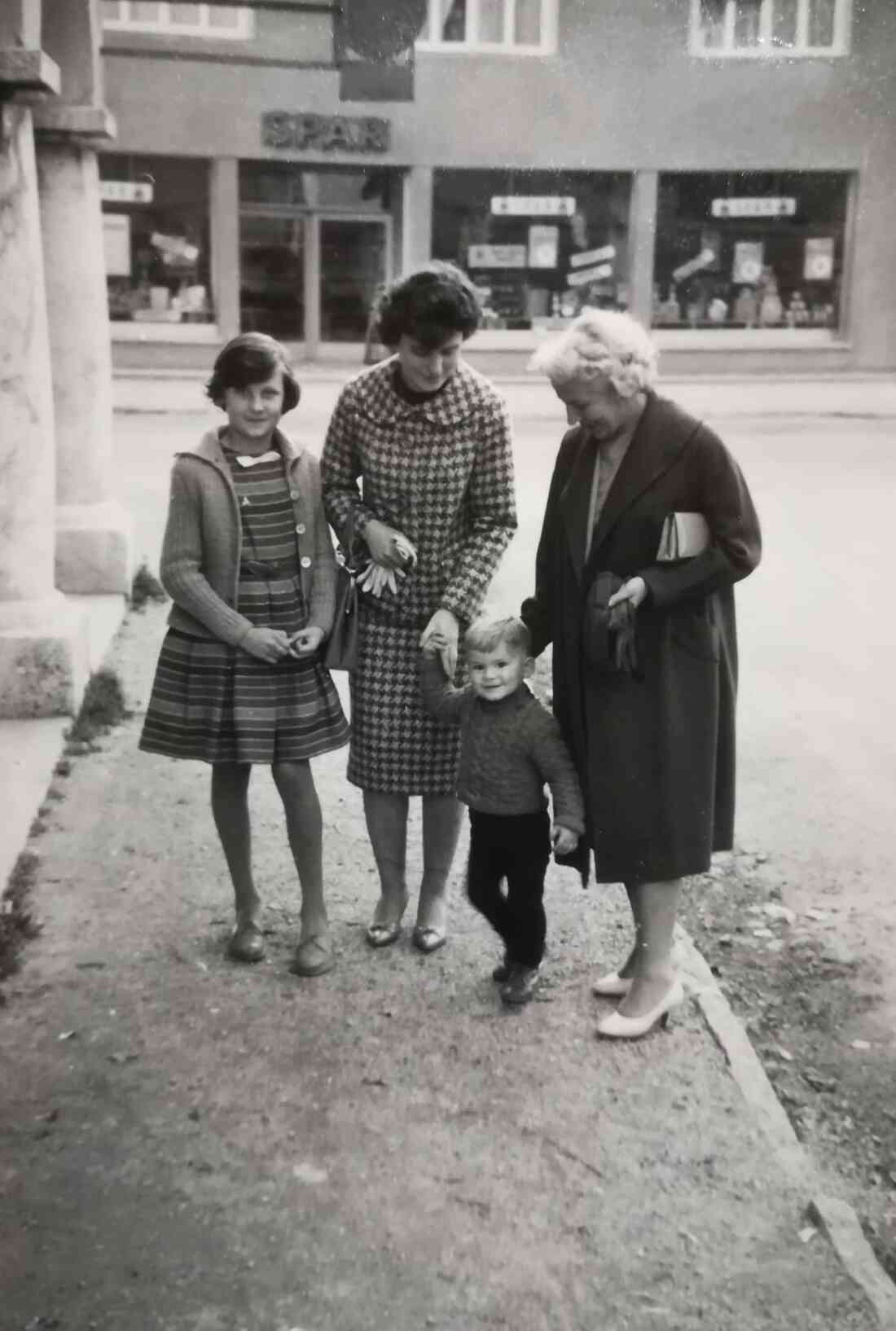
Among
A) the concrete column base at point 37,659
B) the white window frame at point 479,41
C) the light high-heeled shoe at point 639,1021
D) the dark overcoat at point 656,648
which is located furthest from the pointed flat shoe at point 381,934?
the white window frame at point 479,41

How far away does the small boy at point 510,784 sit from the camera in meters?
4.02

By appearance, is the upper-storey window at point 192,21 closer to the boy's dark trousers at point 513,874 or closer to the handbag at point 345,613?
the handbag at point 345,613

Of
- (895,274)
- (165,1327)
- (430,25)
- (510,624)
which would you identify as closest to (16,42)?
(510,624)

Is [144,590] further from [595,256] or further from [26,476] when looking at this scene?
[595,256]

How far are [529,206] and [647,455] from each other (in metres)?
22.7

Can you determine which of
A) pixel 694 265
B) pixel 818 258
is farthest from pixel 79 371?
pixel 818 258

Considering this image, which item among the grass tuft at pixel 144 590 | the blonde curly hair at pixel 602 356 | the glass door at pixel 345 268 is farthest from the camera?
the glass door at pixel 345 268

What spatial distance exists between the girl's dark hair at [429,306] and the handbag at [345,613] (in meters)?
0.60

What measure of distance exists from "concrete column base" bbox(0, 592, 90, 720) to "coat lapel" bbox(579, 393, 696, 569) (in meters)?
3.45

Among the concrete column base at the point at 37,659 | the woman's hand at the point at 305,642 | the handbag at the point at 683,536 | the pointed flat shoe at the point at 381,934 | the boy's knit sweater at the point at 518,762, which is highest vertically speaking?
the handbag at the point at 683,536

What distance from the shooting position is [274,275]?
26.1 meters

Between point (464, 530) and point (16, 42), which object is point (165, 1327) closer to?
point (464, 530)

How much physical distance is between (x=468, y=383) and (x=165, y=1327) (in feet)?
8.00

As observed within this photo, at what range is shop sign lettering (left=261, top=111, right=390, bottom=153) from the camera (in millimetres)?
24766
